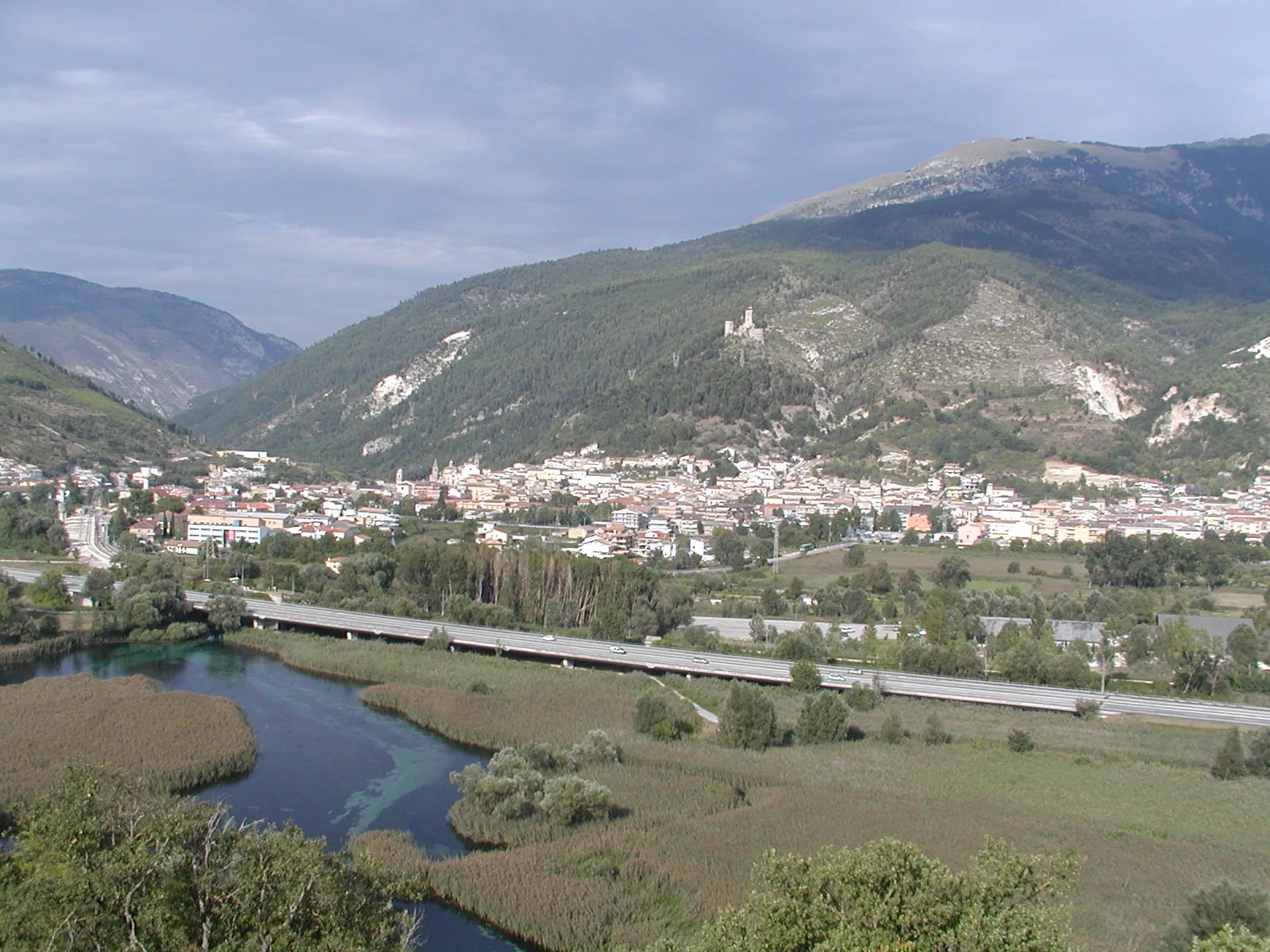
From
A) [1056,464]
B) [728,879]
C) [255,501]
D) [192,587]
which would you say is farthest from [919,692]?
[1056,464]

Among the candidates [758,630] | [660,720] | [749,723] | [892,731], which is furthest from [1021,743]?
[758,630]

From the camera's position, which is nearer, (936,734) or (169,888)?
(169,888)

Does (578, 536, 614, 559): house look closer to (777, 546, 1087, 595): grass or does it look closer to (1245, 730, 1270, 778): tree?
(777, 546, 1087, 595): grass

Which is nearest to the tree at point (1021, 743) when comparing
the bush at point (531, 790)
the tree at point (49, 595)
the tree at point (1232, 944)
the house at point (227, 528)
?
the bush at point (531, 790)

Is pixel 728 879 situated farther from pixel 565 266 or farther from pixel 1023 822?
pixel 565 266

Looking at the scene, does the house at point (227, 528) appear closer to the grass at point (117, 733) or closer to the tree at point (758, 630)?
the grass at point (117, 733)

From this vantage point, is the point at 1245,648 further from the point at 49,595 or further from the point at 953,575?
the point at 49,595
